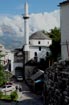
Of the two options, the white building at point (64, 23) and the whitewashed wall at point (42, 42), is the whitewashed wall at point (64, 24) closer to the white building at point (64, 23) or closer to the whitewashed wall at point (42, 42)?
the white building at point (64, 23)

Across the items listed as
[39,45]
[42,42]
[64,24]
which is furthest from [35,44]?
[64,24]

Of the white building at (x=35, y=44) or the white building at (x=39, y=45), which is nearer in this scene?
the white building at (x=35, y=44)

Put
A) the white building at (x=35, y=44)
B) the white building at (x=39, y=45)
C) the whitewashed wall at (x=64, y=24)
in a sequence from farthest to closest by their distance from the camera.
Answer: the white building at (x=39, y=45) < the white building at (x=35, y=44) < the whitewashed wall at (x=64, y=24)

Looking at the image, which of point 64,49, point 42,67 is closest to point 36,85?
point 64,49

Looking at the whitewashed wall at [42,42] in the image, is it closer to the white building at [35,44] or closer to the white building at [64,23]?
the white building at [35,44]

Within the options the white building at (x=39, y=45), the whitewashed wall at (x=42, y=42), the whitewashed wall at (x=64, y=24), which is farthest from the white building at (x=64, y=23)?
the whitewashed wall at (x=42, y=42)

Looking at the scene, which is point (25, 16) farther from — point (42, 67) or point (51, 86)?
point (51, 86)

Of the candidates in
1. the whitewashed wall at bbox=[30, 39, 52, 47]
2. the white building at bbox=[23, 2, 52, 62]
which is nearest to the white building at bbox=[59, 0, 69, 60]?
the white building at bbox=[23, 2, 52, 62]

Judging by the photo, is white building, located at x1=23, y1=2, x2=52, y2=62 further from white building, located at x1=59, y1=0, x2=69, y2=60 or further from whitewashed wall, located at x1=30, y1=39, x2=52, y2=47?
white building, located at x1=59, y1=0, x2=69, y2=60

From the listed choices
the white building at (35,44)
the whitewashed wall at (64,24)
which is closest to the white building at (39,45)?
the white building at (35,44)

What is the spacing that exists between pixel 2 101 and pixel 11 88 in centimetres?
1069

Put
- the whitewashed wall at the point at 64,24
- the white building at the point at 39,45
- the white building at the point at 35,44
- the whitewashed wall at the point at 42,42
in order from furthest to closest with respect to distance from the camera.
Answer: the whitewashed wall at the point at 42,42, the white building at the point at 39,45, the white building at the point at 35,44, the whitewashed wall at the point at 64,24

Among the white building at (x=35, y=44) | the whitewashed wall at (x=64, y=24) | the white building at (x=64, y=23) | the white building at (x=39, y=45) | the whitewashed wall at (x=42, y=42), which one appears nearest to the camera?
the white building at (x=64, y=23)

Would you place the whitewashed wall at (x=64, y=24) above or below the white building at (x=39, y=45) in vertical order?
above
